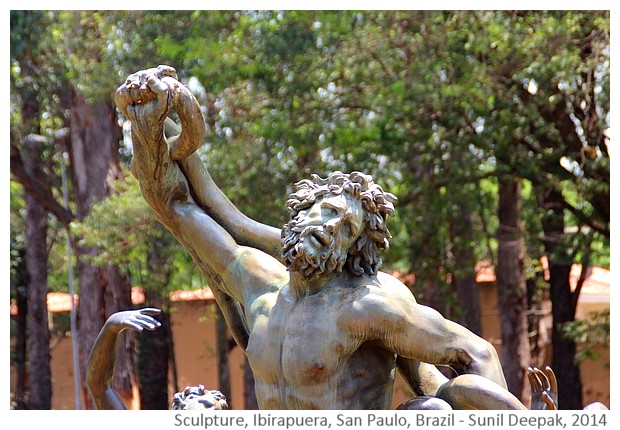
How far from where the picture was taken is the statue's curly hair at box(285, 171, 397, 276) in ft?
15.9

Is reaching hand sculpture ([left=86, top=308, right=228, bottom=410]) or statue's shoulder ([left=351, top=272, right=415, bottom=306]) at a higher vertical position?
statue's shoulder ([left=351, top=272, right=415, bottom=306])

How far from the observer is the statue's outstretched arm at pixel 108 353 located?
5.32 meters

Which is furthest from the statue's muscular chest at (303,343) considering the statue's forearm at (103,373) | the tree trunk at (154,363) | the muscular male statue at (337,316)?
the tree trunk at (154,363)

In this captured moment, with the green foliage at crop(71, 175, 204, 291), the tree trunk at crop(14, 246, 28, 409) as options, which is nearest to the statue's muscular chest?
the green foliage at crop(71, 175, 204, 291)

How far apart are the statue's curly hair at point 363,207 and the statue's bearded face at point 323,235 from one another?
33mm

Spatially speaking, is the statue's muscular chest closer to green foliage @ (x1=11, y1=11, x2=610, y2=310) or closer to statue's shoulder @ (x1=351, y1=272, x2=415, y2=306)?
statue's shoulder @ (x1=351, y1=272, x2=415, y2=306)

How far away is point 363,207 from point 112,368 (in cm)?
155

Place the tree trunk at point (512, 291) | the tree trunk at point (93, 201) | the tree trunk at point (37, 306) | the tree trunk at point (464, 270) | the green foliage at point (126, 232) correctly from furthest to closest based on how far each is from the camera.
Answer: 1. the tree trunk at point (37, 306)
2. the tree trunk at point (93, 201)
3. the tree trunk at point (512, 291)
4. the tree trunk at point (464, 270)
5. the green foliage at point (126, 232)

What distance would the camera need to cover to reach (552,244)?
17828mm

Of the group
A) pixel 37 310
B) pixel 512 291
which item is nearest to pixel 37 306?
pixel 37 310

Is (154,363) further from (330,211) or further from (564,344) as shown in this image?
(330,211)

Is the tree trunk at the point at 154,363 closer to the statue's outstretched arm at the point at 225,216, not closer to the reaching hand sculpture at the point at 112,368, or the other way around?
the reaching hand sculpture at the point at 112,368
